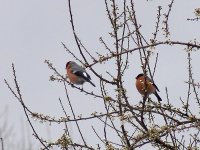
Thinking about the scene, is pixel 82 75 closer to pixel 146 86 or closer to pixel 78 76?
pixel 78 76

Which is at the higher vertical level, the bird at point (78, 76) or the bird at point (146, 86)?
the bird at point (78, 76)

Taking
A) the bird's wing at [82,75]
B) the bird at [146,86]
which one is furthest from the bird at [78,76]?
the bird at [146,86]

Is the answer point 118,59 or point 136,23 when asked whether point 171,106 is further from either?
point 136,23

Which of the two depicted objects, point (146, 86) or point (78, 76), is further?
point (78, 76)

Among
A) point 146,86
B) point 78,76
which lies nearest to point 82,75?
point 78,76

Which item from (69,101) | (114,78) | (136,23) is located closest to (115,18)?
(136,23)

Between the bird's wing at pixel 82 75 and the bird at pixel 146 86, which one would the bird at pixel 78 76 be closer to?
the bird's wing at pixel 82 75

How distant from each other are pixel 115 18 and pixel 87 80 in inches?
295

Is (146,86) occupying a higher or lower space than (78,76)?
lower

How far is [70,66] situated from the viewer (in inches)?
494

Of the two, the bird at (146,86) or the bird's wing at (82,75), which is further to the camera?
the bird's wing at (82,75)

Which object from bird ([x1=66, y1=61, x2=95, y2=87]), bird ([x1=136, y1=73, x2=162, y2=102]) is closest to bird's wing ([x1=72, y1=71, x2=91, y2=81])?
bird ([x1=66, y1=61, x2=95, y2=87])

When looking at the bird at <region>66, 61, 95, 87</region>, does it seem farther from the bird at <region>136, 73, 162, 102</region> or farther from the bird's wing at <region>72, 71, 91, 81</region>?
the bird at <region>136, 73, 162, 102</region>

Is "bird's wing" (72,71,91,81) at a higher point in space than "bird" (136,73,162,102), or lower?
higher
